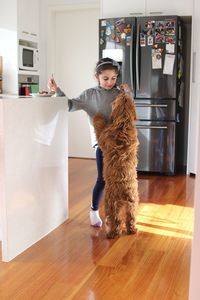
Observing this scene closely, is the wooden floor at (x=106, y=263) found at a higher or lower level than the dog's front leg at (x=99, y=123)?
lower

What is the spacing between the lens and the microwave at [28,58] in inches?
193

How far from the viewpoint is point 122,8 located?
475 cm

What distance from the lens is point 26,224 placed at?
255 cm

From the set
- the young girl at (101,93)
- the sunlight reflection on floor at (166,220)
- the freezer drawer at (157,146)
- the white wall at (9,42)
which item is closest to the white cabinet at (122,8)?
the white wall at (9,42)

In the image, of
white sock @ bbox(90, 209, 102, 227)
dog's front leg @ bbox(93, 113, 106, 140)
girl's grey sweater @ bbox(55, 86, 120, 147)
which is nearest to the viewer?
dog's front leg @ bbox(93, 113, 106, 140)

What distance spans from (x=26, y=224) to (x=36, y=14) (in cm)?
351

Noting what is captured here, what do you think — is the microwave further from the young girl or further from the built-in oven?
the young girl

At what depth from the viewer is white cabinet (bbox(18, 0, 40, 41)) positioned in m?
4.88

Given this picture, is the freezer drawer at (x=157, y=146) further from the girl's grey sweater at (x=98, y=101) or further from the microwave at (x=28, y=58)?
the girl's grey sweater at (x=98, y=101)

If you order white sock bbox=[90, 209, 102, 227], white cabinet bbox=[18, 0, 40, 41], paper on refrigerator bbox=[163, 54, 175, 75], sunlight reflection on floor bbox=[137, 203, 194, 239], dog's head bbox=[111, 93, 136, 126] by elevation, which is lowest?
sunlight reflection on floor bbox=[137, 203, 194, 239]

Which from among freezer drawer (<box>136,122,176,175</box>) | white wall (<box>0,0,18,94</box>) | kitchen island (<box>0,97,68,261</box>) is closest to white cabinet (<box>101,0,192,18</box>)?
white wall (<box>0,0,18,94</box>)

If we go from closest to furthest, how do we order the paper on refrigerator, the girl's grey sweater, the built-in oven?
the girl's grey sweater < the paper on refrigerator < the built-in oven

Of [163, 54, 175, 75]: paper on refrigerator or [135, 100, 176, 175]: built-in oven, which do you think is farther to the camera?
[135, 100, 176, 175]: built-in oven

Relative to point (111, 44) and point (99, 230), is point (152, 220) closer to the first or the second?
point (99, 230)
